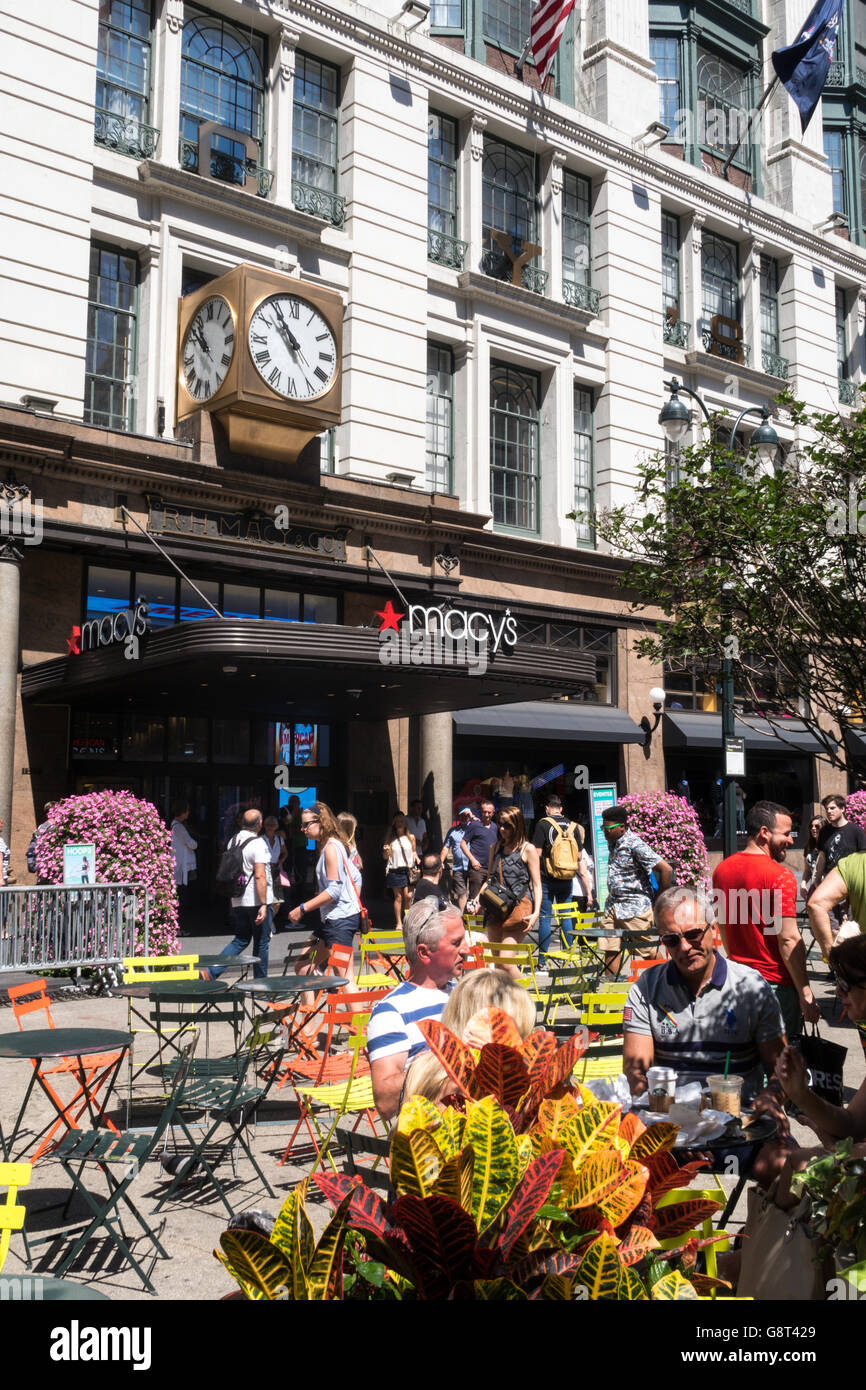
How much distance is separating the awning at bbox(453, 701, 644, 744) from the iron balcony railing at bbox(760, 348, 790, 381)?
10504 millimetres

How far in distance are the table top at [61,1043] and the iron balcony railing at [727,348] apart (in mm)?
24003

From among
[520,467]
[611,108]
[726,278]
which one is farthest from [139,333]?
[726,278]

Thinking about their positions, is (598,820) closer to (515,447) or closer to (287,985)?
(515,447)

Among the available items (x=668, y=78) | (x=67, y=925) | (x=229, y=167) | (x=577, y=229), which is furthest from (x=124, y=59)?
(x=668, y=78)

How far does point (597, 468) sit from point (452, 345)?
168 inches

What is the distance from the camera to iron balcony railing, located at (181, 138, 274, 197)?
59.0 ft

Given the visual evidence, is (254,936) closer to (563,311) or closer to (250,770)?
(250,770)

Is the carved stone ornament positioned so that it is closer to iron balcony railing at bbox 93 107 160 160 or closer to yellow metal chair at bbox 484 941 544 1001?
iron balcony railing at bbox 93 107 160 160

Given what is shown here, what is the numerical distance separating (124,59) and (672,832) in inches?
580

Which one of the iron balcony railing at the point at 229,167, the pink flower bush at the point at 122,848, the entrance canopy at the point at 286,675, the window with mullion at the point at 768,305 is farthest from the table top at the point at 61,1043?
the window with mullion at the point at 768,305

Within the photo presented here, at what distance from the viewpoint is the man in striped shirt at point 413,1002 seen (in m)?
4.15

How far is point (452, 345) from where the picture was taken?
2177 centimetres

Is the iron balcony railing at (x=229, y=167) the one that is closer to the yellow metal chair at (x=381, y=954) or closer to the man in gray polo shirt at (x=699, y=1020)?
the yellow metal chair at (x=381, y=954)

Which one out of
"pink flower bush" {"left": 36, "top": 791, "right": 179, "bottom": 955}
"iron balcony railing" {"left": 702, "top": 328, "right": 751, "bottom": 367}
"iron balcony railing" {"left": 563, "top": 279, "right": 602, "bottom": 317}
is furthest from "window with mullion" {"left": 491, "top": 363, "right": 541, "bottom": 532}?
"pink flower bush" {"left": 36, "top": 791, "right": 179, "bottom": 955}
